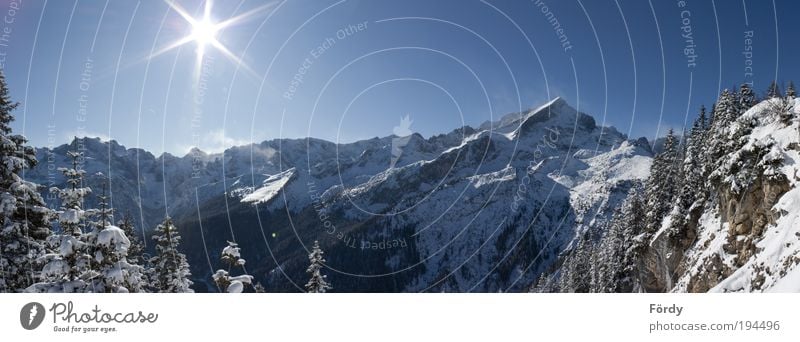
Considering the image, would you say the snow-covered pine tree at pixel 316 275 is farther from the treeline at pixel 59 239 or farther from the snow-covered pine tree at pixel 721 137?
the snow-covered pine tree at pixel 721 137

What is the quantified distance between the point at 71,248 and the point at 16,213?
3569 mm

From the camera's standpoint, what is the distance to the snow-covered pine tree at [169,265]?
79.9 feet

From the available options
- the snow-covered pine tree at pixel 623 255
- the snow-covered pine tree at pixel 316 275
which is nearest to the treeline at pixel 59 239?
the snow-covered pine tree at pixel 316 275

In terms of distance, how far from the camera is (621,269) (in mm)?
48531

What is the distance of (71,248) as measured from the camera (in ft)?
43.0

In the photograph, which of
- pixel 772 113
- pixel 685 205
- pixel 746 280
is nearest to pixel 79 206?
pixel 746 280

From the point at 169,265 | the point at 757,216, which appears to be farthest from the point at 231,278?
the point at 757,216

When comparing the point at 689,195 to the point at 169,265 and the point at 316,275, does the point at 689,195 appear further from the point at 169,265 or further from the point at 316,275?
the point at 169,265

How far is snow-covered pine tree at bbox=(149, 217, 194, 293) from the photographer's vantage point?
24339mm

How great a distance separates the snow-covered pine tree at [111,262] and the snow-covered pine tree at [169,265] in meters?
11.0

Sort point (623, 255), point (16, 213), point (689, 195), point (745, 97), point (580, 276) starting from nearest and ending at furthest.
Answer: point (16, 213) → point (689, 195) → point (745, 97) → point (623, 255) → point (580, 276)
